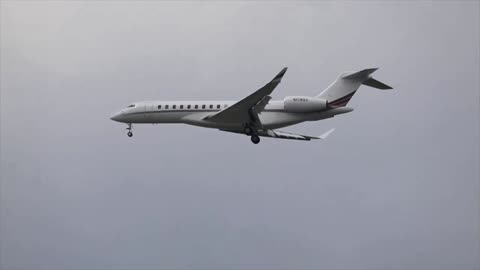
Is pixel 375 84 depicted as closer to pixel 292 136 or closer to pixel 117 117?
pixel 292 136

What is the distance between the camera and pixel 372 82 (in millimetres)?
42750

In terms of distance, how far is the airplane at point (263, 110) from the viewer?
1662 inches

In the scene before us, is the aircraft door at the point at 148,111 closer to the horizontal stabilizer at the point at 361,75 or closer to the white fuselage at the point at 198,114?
the white fuselage at the point at 198,114

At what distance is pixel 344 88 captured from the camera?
43.5 meters

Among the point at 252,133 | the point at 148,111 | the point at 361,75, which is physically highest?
the point at 361,75

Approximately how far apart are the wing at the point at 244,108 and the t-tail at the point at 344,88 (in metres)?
3.91

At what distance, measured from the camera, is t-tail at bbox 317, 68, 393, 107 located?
141 ft

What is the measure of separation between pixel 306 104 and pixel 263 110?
8.32ft

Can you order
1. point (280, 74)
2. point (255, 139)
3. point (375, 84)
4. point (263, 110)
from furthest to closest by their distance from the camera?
point (255, 139) → point (263, 110) → point (375, 84) → point (280, 74)

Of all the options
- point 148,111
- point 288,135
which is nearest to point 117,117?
point 148,111

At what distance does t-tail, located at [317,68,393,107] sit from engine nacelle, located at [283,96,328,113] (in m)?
0.94

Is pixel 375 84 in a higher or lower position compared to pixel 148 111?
higher

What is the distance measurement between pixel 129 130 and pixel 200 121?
476 centimetres

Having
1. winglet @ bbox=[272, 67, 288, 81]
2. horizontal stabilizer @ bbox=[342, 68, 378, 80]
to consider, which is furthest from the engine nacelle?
winglet @ bbox=[272, 67, 288, 81]
